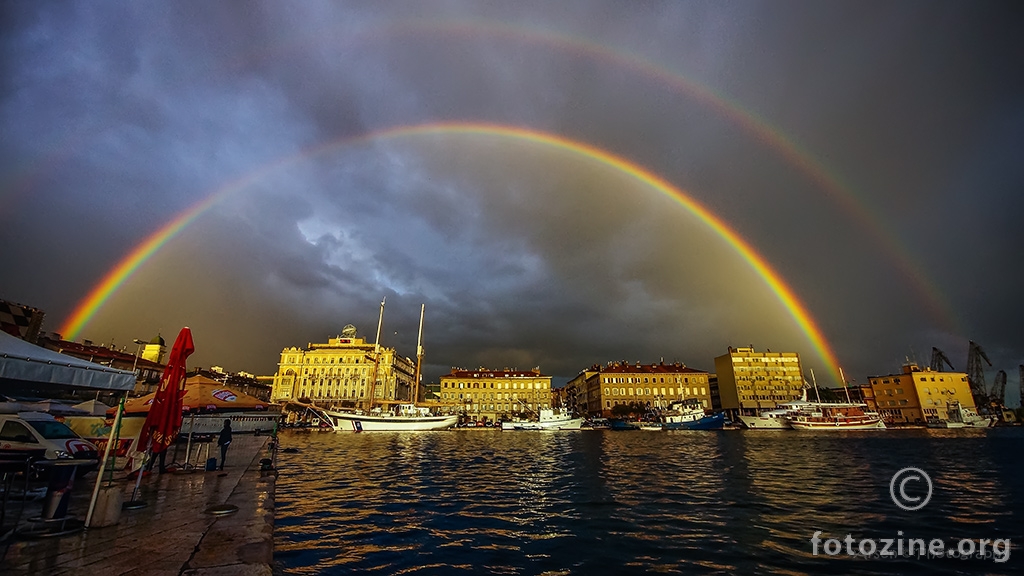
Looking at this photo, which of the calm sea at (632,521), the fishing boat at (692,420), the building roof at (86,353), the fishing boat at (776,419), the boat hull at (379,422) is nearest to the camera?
the calm sea at (632,521)

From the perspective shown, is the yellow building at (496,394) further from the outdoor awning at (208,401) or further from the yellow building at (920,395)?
the outdoor awning at (208,401)

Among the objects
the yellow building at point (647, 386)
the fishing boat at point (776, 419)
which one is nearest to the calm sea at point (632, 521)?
the fishing boat at point (776, 419)

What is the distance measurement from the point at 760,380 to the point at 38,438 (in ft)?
454

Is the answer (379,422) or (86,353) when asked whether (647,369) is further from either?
(86,353)

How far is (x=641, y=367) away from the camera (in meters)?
128

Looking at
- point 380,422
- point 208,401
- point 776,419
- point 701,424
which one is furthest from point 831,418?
point 208,401

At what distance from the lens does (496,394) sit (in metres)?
122

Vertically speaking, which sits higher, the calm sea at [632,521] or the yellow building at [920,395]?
the yellow building at [920,395]

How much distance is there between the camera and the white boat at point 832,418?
8550cm

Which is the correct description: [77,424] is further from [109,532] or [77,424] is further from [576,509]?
[576,509]

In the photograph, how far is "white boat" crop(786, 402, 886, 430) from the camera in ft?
281

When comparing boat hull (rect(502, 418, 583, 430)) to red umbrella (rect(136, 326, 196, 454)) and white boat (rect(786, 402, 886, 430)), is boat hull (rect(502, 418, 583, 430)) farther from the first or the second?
red umbrella (rect(136, 326, 196, 454))

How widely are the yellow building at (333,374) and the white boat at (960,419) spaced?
5322 inches

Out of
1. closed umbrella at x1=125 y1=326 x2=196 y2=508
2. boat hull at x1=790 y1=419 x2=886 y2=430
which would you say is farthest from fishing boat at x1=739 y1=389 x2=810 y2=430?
closed umbrella at x1=125 y1=326 x2=196 y2=508
